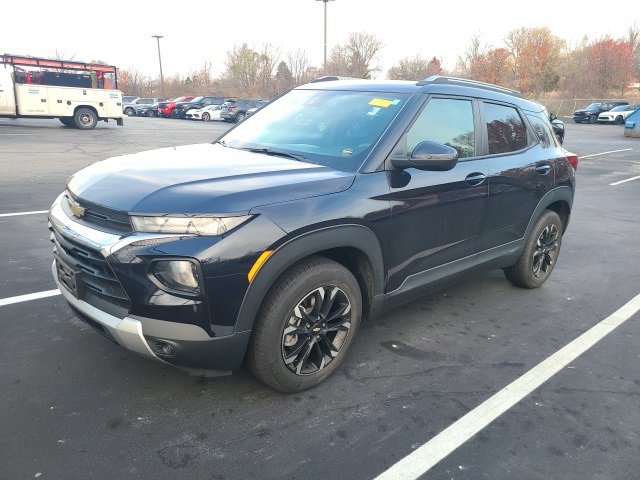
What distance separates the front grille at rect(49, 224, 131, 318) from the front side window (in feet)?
6.34

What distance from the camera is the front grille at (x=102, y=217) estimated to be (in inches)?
→ 103

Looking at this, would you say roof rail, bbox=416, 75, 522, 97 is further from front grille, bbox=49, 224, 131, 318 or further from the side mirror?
front grille, bbox=49, 224, 131, 318

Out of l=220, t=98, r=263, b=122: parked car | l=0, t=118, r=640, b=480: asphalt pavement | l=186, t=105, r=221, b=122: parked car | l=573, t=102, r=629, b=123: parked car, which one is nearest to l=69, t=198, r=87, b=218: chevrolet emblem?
l=0, t=118, r=640, b=480: asphalt pavement

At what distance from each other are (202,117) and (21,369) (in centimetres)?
3638

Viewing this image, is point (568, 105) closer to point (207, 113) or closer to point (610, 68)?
point (610, 68)

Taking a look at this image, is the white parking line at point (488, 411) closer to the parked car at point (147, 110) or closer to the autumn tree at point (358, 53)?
the parked car at point (147, 110)

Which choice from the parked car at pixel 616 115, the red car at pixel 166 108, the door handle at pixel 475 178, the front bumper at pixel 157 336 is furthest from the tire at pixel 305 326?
the parked car at pixel 616 115

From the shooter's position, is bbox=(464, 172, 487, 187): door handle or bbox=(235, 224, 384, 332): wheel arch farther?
bbox=(464, 172, 487, 187): door handle

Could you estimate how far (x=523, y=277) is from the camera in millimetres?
4871

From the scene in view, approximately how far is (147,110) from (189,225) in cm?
4358

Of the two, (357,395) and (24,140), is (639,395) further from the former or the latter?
(24,140)

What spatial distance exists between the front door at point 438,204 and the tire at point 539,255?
99cm

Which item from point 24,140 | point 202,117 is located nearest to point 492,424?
point 24,140

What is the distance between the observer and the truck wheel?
74.8ft
